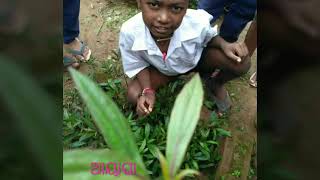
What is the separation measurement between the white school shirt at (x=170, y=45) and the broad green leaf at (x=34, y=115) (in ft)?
3.10

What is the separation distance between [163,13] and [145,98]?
347 millimetres

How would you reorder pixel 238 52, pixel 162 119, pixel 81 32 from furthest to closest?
pixel 81 32, pixel 162 119, pixel 238 52

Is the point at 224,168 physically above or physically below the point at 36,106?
below

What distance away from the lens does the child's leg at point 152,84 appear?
4.75ft

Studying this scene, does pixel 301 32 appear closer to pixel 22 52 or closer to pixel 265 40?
pixel 265 40

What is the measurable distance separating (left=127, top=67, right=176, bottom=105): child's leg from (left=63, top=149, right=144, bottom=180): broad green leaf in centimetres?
102

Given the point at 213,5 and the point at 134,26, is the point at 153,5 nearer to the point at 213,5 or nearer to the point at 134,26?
the point at 134,26

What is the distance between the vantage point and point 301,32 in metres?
0.39

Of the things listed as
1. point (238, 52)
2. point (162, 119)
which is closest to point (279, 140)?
point (238, 52)

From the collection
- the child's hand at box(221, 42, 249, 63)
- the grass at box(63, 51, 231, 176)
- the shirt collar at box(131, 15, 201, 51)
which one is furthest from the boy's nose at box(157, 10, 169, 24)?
the grass at box(63, 51, 231, 176)

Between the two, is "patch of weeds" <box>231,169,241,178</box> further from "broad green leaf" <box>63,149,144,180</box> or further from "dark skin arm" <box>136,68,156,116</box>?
"broad green leaf" <box>63,149,144,180</box>

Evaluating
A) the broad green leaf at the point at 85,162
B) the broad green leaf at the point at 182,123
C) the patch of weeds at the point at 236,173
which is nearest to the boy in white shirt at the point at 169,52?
the patch of weeds at the point at 236,173

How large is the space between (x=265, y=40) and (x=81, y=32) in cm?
155

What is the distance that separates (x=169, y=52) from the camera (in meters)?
1.34
